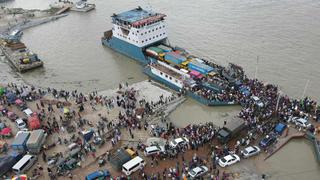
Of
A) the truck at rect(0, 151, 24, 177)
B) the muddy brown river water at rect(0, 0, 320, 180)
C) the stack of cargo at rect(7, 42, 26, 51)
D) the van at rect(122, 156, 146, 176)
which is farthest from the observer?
the stack of cargo at rect(7, 42, 26, 51)

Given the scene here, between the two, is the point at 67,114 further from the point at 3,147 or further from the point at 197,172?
the point at 197,172

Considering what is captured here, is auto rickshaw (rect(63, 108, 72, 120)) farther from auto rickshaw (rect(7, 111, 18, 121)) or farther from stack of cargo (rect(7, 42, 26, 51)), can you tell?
stack of cargo (rect(7, 42, 26, 51))

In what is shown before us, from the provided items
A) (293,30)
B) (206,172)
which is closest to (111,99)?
(206,172)

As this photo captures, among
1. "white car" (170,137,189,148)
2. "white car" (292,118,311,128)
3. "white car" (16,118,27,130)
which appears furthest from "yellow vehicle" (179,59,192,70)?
"white car" (16,118,27,130)

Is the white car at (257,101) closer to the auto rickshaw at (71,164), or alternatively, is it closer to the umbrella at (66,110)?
the auto rickshaw at (71,164)

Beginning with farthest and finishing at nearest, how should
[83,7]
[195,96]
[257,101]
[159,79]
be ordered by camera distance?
[83,7] < [159,79] < [195,96] < [257,101]

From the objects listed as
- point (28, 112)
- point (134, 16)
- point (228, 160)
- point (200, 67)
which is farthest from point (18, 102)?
point (228, 160)

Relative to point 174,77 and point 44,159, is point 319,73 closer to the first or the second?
point 174,77

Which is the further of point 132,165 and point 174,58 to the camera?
point 174,58
